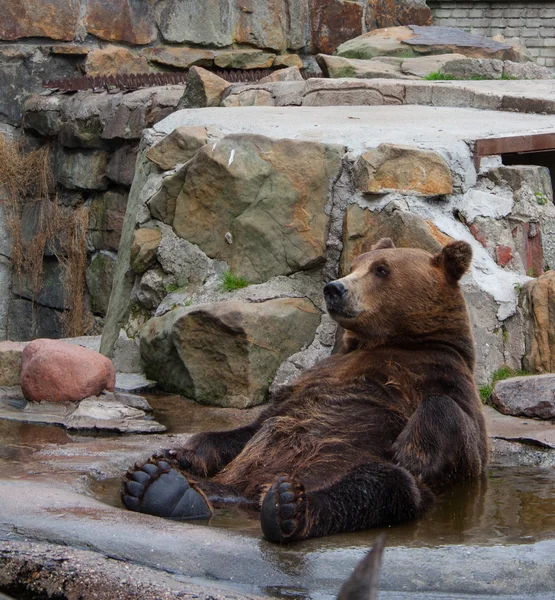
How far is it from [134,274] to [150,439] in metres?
2.00

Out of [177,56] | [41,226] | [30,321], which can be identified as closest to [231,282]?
[41,226]

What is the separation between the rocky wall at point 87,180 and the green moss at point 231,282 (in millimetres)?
3941

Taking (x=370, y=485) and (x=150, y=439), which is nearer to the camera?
(x=370, y=485)

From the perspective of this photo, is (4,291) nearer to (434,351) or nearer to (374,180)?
(374,180)

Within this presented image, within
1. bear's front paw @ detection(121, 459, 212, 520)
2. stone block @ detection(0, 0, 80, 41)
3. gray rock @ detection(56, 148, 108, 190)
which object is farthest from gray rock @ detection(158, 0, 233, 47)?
bear's front paw @ detection(121, 459, 212, 520)

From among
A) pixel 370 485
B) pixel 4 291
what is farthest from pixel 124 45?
pixel 370 485

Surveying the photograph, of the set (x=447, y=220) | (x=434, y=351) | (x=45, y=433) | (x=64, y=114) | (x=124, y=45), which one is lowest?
(x=45, y=433)

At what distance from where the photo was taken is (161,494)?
130 inches

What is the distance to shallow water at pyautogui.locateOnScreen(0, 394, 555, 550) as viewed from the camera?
3.04 meters

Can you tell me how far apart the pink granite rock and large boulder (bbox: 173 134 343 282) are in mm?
1105

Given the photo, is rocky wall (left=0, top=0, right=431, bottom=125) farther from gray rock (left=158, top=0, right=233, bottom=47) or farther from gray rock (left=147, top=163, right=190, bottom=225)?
gray rock (left=147, top=163, right=190, bottom=225)

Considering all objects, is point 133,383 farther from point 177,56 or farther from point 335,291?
point 177,56

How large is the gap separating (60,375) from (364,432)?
1.95 meters

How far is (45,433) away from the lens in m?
4.68
